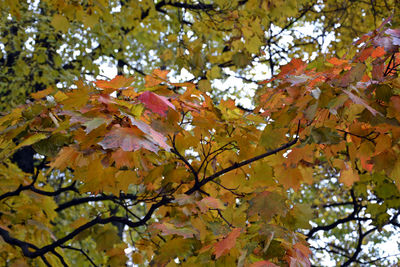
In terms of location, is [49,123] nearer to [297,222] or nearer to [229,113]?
[229,113]

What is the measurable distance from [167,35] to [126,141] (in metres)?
4.44

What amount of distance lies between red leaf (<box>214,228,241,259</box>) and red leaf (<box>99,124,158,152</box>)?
1.95 ft

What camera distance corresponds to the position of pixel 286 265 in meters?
1.70

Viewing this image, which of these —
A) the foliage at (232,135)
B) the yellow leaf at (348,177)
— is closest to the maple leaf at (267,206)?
the foliage at (232,135)

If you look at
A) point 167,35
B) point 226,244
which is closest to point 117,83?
point 226,244

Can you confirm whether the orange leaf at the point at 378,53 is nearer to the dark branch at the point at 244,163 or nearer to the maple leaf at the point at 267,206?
the dark branch at the point at 244,163

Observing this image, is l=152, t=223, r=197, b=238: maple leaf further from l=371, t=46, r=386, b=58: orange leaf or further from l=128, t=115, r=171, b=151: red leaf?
l=371, t=46, r=386, b=58: orange leaf

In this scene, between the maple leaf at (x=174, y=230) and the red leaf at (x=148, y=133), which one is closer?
the red leaf at (x=148, y=133)

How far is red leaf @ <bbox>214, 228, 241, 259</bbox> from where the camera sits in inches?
65.0

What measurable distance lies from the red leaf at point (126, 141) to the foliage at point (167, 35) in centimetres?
266

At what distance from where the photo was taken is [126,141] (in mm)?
1335

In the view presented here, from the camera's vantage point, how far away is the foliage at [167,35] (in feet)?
13.9

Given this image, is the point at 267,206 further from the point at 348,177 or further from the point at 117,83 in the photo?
the point at 348,177

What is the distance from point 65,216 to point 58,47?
9.57 feet
